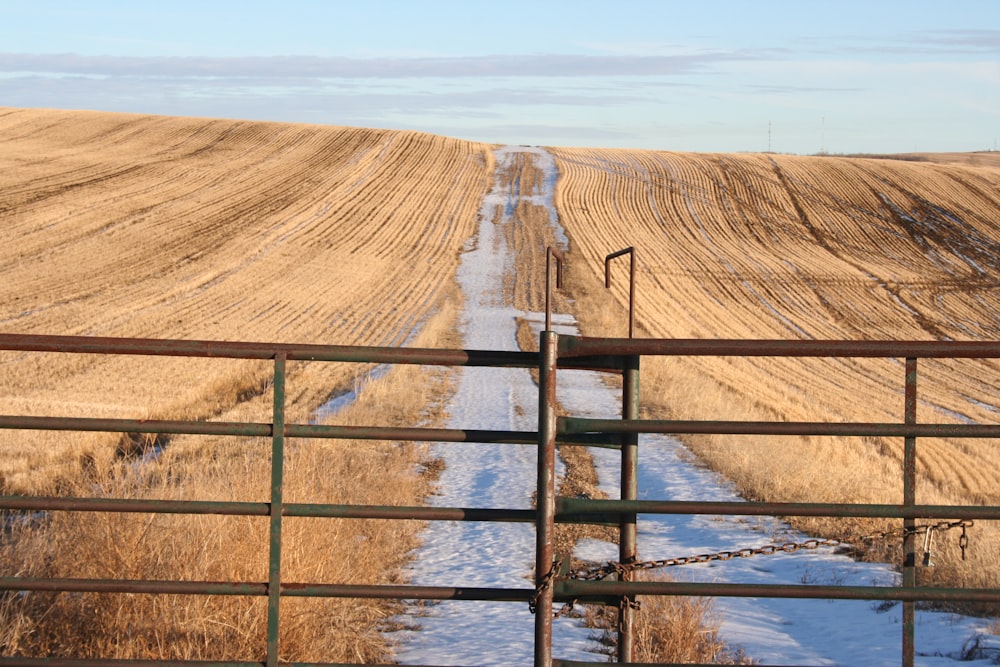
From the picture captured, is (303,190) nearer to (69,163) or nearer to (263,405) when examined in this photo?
(69,163)

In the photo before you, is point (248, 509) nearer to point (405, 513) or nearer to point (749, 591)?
point (405, 513)

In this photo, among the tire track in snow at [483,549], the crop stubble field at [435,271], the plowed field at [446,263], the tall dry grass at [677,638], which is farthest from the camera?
the plowed field at [446,263]

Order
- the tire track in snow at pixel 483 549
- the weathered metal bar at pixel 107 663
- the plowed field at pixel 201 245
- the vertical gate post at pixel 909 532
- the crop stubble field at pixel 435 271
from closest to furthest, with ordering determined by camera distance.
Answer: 1. the weathered metal bar at pixel 107 663
2. the vertical gate post at pixel 909 532
3. the tire track in snow at pixel 483 549
4. the crop stubble field at pixel 435 271
5. the plowed field at pixel 201 245

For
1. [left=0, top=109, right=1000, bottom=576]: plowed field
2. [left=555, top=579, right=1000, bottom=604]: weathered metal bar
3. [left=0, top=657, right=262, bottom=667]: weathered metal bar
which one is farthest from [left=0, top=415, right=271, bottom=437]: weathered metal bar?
[left=0, top=109, right=1000, bottom=576]: plowed field

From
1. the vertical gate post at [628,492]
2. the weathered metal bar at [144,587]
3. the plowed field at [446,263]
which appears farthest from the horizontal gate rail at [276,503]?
the plowed field at [446,263]

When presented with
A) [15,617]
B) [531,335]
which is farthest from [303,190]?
[15,617]

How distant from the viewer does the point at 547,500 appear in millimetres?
3637

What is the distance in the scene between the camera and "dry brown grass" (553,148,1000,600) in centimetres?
1252

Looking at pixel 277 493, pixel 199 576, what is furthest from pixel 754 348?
pixel 199 576

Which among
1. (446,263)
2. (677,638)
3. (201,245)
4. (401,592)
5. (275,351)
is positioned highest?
(201,245)

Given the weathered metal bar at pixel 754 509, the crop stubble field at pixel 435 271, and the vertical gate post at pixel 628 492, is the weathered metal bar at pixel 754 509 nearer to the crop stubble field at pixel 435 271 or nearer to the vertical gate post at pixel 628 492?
the vertical gate post at pixel 628 492

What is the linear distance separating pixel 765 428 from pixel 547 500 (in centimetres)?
83

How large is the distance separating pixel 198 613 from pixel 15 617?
2.61ft

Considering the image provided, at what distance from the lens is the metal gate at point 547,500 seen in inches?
145
